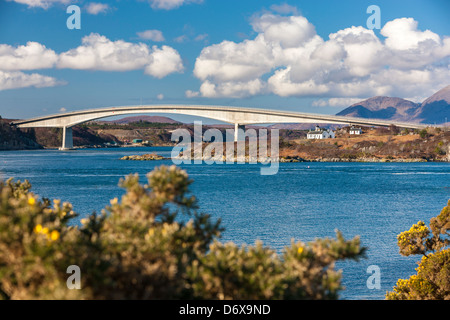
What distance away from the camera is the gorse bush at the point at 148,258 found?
6.34 m

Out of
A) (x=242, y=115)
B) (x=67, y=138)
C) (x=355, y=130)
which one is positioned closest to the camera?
(x=242, y=115)

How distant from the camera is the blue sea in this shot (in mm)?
24812

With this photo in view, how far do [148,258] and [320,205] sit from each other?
38.9 m

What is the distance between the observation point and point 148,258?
7.49 metres

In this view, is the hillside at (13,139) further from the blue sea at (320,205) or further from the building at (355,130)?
the building at (355,130)

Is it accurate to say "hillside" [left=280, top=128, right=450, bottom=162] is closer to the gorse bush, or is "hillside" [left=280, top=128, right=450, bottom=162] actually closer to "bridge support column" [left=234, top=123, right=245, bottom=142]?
"bridge support column" [left=234, top=123, right=245, bottom=142]

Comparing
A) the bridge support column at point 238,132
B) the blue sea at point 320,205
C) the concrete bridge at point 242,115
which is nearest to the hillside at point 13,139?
the concrete bridge at point 242,115

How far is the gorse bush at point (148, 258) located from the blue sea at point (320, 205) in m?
2.48

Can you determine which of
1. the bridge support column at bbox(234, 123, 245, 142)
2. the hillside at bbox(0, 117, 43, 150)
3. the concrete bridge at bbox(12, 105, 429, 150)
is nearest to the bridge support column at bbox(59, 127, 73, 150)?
the hillside at bbox(0, 117, 43, 150)

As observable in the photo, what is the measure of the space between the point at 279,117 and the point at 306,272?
99.7m

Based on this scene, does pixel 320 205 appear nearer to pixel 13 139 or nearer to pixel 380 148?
pixel 380 148

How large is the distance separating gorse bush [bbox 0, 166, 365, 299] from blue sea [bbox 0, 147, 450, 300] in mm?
2484

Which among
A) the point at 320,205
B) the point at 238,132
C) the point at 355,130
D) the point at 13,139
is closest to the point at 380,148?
the point at 355,130
